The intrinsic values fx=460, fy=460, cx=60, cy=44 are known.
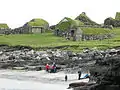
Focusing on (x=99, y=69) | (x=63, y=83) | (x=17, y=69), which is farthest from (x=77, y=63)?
(x=99, y=69)

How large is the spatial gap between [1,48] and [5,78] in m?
38.4

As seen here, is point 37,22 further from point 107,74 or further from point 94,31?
point 107,74

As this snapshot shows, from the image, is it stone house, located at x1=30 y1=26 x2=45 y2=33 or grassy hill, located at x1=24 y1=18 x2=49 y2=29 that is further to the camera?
grassy hill, located at x1=24 y1=18 x2=49 y2=29

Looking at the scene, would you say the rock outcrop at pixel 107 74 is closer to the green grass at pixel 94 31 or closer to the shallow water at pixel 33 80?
the shallow water at pixel 33 80

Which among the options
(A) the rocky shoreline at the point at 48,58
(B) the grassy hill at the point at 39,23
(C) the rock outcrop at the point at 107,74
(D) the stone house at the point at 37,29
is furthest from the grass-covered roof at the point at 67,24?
(C) the rock outcrop at the point at 107,74

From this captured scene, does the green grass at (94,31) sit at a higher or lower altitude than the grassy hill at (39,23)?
lower

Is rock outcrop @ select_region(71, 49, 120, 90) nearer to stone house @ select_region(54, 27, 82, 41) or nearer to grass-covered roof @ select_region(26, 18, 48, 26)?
stone house @ select_region(54, 27, 82, 41)

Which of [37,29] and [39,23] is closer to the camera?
[37,29]

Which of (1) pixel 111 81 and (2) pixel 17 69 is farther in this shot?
(2) pixel 17 69

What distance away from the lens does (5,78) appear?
65000mm

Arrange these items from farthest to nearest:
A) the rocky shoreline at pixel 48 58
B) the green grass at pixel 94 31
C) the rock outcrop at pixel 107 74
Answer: the green grass at pixel 94 31 < the rocky shoreline at pixel 48 58 < the rock outcrop at pixel 107 74

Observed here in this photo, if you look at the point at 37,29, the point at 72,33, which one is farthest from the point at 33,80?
the point at 37,29

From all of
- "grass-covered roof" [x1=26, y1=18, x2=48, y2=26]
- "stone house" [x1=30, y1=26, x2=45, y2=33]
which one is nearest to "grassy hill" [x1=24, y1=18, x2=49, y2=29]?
"grass-covered roof" [x1=26, y1=18, x2=48, y2=26]

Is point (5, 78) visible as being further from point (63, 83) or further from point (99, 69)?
point (99, 69)
